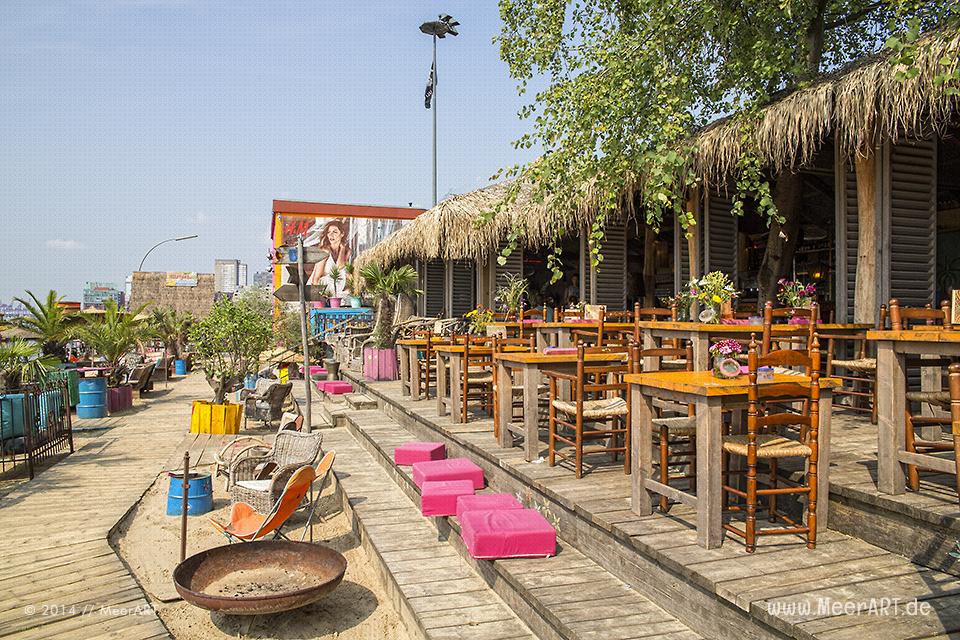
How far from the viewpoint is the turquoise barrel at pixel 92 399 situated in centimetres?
1245

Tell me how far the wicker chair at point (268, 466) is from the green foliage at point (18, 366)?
152 inches

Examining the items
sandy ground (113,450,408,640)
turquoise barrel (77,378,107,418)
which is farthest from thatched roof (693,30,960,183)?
turquoise barrel (77,378,107,418)

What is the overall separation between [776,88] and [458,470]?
6246mm

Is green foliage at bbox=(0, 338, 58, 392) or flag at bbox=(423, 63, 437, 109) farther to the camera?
flag at bbox=(423, 63, 437, 109)

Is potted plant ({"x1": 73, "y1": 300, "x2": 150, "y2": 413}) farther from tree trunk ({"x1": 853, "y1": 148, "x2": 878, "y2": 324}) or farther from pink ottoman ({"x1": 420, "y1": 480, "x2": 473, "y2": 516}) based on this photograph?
tree trunk ({"x1": 853, "y1": 148, "x2": 878, "y2": 324})

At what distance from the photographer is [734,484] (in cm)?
390

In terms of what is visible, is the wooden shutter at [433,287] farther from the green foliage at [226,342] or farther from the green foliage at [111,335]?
the green foliage at [111,335]

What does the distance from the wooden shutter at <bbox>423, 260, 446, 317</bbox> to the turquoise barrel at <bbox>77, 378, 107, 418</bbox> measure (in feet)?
23.3

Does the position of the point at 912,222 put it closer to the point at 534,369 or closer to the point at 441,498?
the point at 534,369

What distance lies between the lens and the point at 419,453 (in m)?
5.97

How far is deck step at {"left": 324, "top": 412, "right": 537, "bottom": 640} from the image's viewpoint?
3402mm

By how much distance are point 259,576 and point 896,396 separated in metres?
3.89

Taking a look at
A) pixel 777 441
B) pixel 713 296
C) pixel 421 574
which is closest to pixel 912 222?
pixel 713 296

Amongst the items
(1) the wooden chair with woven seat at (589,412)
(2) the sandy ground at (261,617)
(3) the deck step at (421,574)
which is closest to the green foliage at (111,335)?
(2) the sandy ground at (261,617)
